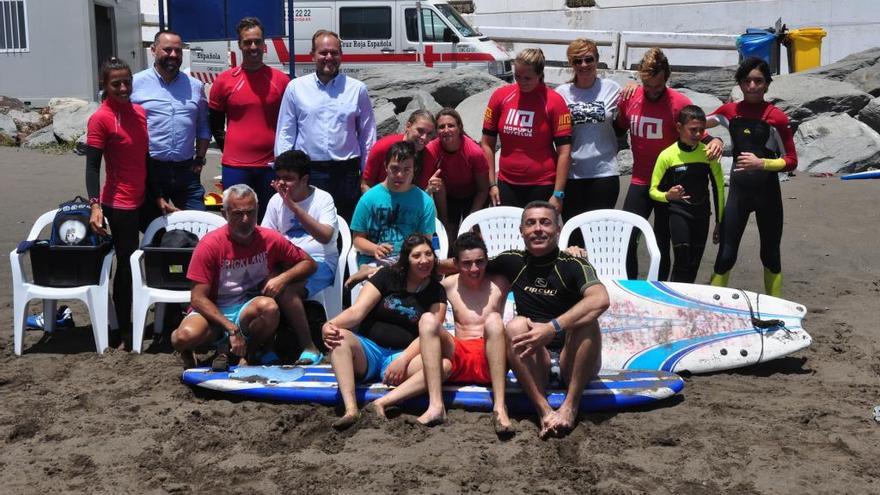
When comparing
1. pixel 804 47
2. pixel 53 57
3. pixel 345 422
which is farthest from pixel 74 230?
pixel 53 57

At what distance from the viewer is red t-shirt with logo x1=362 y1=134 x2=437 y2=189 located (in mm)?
6281

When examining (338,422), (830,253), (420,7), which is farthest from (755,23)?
(338,422)

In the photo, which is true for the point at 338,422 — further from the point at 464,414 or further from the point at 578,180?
the point at 578,180

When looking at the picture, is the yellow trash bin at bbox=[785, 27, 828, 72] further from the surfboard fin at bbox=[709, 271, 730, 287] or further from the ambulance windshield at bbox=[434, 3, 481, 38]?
the surfboard fin at bbox=[709, 271, 730, 287]

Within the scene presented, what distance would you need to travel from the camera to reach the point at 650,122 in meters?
6.34

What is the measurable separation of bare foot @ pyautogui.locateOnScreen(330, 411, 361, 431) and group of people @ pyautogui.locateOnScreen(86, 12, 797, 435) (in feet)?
0.56

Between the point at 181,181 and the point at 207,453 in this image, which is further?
the point at 181,181

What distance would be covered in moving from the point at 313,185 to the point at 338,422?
88.3 inches

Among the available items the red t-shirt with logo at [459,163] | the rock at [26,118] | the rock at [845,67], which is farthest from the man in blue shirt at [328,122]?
the rock at [26,118]

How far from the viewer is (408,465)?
169 inches

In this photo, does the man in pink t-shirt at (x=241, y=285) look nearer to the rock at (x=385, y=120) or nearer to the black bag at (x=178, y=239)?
the black bag at (x=178, y=239)

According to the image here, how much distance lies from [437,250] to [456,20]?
10.5 metres

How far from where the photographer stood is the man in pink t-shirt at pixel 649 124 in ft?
20.5

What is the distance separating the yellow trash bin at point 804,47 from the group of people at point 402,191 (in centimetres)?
1120
